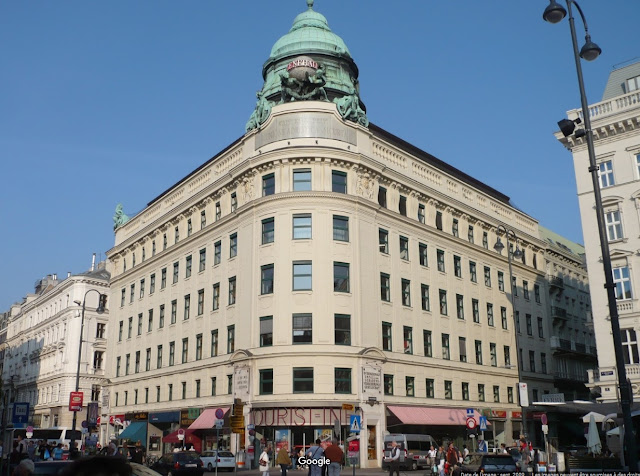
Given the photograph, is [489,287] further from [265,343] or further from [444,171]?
[265,343]

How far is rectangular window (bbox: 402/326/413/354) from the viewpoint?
4488 cm

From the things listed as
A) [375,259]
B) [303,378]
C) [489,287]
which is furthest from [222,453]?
[489,287]

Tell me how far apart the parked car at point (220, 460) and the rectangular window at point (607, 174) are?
28129 mm

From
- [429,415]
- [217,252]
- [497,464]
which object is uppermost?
[217,252]

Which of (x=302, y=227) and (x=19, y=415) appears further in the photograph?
(x=302, y=227)

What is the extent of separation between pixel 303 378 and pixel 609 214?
21562 millimetres

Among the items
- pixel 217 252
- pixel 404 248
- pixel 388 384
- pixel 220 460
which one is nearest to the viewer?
pixel 220 460

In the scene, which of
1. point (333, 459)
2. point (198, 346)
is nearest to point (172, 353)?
point (198, 346)

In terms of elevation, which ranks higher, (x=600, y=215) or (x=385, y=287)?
(x=385, y=287)

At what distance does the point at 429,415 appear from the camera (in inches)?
1738

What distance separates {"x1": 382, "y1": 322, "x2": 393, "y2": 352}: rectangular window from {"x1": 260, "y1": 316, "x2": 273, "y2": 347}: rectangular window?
769 cm

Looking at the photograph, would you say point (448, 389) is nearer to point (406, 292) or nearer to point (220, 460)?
point (406, 292)

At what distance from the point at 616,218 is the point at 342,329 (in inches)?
723

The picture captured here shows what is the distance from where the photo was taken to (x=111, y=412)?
195ft
